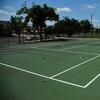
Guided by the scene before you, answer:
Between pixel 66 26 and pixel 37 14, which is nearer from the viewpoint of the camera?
pixel 37 14

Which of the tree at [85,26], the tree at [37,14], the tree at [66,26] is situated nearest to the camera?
the tree at [37,14]

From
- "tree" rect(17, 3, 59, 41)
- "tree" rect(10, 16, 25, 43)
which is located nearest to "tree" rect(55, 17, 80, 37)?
"tree" rect(17, 3, 59, 41)

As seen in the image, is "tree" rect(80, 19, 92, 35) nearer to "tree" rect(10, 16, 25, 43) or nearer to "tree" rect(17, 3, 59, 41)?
"tree" rect(17, 3, 59, 41)

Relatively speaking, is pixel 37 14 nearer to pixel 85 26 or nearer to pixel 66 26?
pixel 66 26

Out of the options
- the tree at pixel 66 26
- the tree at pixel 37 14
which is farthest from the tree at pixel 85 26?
the tree at pixel 37 14

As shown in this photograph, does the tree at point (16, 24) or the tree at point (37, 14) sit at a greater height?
the tree at point (37, 14)

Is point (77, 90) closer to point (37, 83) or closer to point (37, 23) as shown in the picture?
point (37, 83)

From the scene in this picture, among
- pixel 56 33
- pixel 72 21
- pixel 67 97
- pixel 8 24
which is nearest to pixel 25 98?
pixel 67 97

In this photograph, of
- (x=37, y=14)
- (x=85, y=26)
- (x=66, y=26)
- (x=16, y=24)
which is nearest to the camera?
(x=16, y=24)

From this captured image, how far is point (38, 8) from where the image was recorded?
3588 cm

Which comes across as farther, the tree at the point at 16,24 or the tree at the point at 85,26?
the tree at the point at 85,26

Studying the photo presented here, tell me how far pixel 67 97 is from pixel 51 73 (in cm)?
285

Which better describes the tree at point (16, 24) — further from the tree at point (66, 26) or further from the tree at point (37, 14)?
the tree at point (66, 26)

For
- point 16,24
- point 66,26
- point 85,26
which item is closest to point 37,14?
point 16,24
